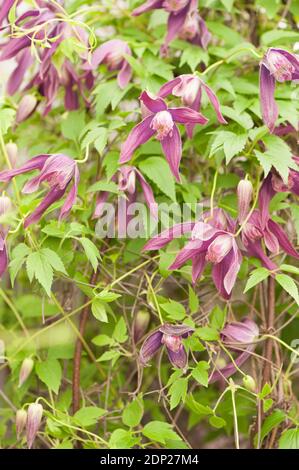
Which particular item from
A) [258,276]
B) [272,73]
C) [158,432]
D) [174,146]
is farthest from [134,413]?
[272,73]

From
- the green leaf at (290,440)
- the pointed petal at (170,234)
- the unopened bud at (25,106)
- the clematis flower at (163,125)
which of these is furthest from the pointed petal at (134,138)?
the green leaf at (290,440)

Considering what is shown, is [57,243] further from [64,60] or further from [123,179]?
[64,60]

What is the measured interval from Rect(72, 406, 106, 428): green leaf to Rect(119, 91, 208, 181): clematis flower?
14.1 inches

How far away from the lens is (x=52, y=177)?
91 cm

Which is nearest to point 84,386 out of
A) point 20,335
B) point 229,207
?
point 20,335

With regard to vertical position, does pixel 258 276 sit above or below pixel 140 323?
above

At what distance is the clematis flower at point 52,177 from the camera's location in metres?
0.90

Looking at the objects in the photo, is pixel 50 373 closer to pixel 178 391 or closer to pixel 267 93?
pixel 178 391

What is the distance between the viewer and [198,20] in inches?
44.6

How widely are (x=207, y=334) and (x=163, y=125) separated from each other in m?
0.29

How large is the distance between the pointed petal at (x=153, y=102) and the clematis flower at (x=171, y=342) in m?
0.28

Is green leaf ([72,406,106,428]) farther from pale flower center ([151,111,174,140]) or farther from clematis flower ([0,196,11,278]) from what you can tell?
pale flower center ([151,111,174,140])

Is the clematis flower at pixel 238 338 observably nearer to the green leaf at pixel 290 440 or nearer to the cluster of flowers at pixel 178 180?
the cluster of flowers at pixel 178 180

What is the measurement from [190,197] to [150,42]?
1.06 ft
